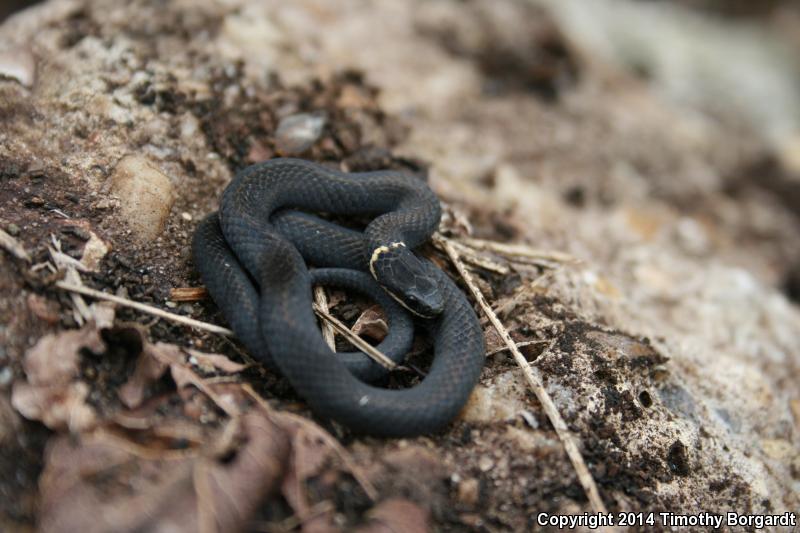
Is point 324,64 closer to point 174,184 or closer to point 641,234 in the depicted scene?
point 174,184

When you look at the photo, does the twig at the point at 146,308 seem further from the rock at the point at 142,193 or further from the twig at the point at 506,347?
the twig at the point at 506,347

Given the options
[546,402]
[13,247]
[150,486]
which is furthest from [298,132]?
[150,486]

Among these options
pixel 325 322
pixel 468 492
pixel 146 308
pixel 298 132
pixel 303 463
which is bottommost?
pixel 468 492

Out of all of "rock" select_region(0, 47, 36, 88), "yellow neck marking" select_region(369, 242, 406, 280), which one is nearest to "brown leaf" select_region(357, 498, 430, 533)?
"yellow neck marking" select_region(369, 242, 406, 280)

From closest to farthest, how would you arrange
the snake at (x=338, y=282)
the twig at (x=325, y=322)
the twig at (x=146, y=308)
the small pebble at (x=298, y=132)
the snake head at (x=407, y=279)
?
1. the snake at (x=338, y=282)
2. the twig at (x=146, y=308)
3. the twig at (x=325, y=322)
4. the snake head at (x=407, y=279)
5. the small pebble at (x=298, y=132)

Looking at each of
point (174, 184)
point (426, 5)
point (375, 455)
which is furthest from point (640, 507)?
point (426, 5)

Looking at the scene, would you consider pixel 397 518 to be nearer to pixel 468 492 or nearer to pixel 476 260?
pixel 468 492

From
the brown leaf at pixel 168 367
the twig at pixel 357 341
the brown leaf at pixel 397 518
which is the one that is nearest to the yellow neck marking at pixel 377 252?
the twig at pixel 357 341
